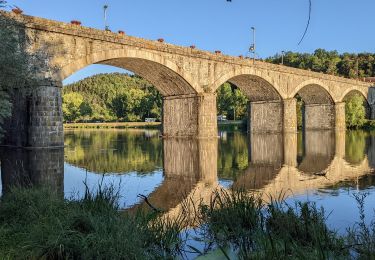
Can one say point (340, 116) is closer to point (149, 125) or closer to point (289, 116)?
point (289, 116)

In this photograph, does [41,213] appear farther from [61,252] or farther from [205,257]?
[205,257]

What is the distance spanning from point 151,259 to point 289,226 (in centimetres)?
287

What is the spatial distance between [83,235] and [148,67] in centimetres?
3375

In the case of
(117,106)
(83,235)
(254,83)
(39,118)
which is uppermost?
(117,106)

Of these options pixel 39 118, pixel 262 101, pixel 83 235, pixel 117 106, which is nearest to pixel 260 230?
pixel 83 235

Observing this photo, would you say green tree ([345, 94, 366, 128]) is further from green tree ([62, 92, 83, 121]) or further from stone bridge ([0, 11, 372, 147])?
green tree ([62, 92, 83, 121])

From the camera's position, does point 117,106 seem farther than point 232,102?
Yes

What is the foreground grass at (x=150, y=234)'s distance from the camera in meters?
6.12

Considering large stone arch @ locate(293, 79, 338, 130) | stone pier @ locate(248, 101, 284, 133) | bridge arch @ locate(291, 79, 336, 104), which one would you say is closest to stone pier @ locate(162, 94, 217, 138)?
stone pier @ locate(248, 101, 284, 133)

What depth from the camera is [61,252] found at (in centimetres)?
630

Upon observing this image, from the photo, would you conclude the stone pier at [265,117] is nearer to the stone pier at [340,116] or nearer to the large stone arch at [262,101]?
the large stone arch at [262,101]

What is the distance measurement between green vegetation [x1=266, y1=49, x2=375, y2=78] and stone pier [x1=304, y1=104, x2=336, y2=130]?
5164cm

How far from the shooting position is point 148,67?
39.4 m

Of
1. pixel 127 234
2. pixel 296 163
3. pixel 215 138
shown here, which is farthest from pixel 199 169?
pixel 215 138
